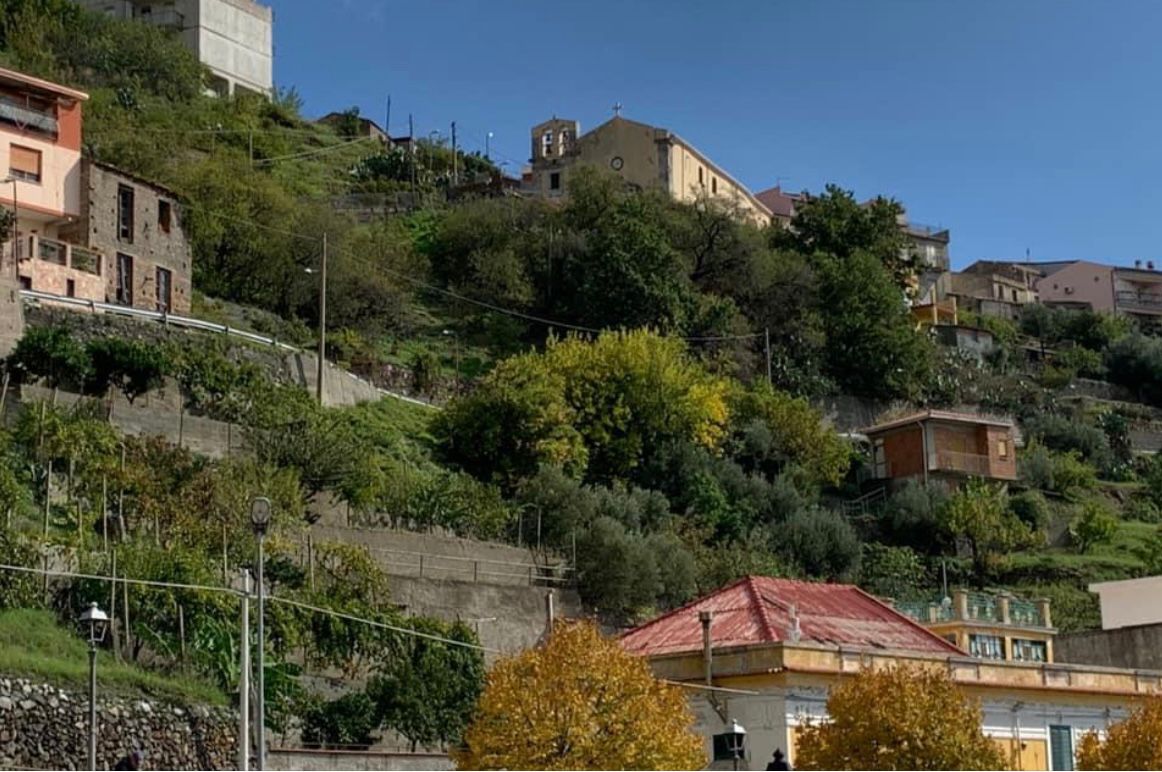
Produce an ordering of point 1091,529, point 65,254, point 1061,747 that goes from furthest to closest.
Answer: point 1091,529
point 65,254
point 1061,747

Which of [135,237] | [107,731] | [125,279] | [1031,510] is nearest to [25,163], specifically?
[135,237]

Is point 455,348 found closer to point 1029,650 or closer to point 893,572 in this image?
point 893,572

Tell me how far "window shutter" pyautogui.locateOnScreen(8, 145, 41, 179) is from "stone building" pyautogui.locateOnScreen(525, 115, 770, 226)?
124ft

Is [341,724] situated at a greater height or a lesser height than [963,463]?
lesser

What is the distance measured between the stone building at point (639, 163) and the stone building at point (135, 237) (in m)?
34.2

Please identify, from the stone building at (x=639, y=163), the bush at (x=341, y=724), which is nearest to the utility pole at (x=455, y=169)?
the stone building at (x=639, y=163)

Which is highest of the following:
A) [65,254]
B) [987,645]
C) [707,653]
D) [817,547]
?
[65,254]

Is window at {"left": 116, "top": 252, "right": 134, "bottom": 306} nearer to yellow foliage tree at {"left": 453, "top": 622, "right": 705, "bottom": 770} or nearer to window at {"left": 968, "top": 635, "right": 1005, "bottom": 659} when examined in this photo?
window at {"left": 968, "top": 635, "right": 1005, "bottom": 659}

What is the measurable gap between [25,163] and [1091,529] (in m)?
37.2

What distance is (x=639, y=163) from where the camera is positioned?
3802 inches

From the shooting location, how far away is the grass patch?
33.9 metres

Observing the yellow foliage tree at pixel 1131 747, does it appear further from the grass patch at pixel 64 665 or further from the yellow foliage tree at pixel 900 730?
the grass patch at pixel 64 665

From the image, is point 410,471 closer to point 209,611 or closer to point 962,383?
point 209,611

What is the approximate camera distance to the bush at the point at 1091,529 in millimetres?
70875
